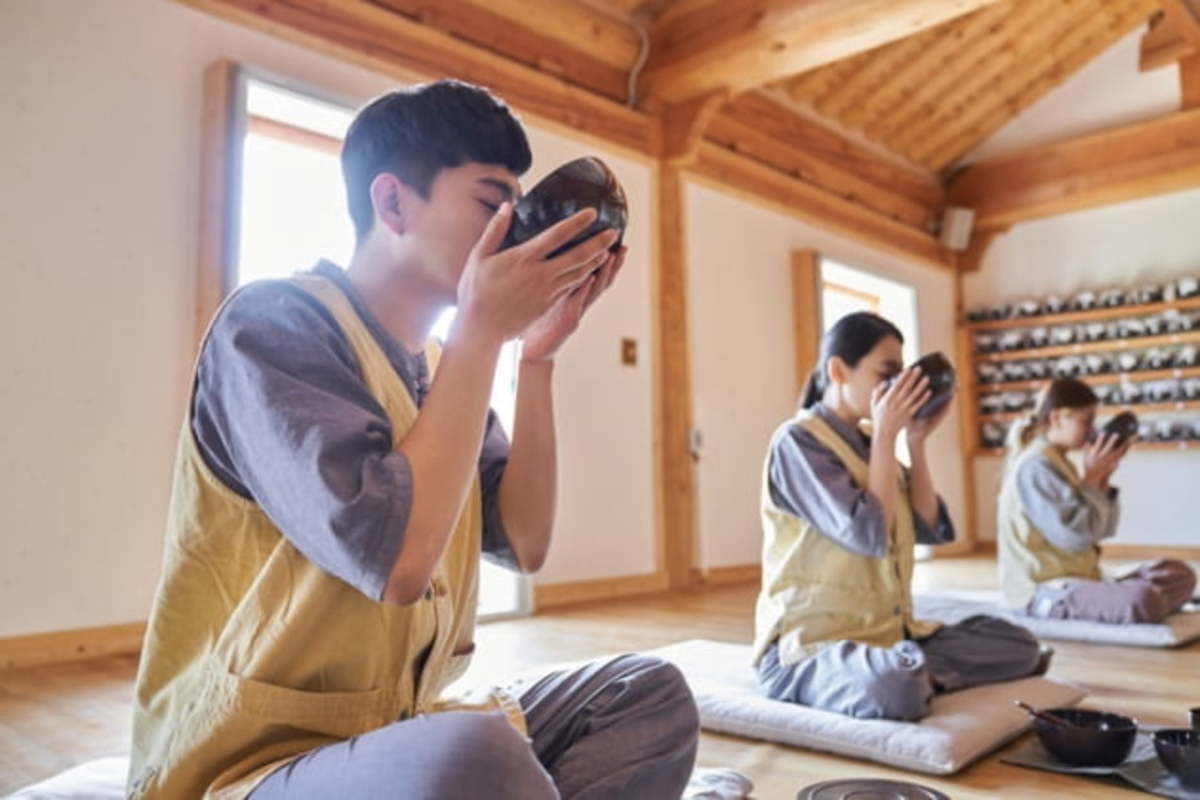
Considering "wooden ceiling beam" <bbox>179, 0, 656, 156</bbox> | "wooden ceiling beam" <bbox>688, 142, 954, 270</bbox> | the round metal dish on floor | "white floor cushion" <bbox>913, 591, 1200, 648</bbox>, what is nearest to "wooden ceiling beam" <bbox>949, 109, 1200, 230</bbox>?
"wooden ceiling beam" <bbox>688, 142, 954, 270</bbox>

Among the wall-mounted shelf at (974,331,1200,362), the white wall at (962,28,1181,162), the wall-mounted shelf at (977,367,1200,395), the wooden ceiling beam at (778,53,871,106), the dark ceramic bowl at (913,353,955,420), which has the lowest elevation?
the dark ceramic bowl at (913,353,955,420)

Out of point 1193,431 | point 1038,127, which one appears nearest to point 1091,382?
point 1193,431

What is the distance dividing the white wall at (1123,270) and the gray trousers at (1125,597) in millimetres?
3308

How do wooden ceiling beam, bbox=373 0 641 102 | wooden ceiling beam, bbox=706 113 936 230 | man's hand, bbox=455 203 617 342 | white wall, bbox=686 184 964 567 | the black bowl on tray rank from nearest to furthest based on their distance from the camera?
1. man's hand, bbox=455 203 617 342
2. the black bowl on tray
3. wooden ceiling beam, bbox=373 0 641 102
4. white wall, bbox=686 184 964 567
5. wooden ceiling beam, bbox=706 113 936 230

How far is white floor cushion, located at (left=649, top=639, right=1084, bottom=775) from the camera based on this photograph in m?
1.65

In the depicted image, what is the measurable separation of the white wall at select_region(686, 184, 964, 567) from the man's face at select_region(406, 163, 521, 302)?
3.88 m

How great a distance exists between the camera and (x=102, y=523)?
2.73 m

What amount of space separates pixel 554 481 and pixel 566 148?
3353 millimetres

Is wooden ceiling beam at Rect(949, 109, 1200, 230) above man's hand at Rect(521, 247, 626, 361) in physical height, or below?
above

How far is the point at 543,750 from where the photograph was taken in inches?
42.8

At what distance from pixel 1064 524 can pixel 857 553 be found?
1.50 m

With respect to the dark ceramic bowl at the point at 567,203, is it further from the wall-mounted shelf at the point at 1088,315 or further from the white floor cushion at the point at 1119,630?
the wall-mounted shelf at the point at 1088,315

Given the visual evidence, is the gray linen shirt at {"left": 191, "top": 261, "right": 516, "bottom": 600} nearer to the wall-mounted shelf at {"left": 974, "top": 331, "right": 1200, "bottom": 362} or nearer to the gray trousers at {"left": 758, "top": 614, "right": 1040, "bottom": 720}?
the gray trousers at {"left": 758, "top": 614, "right": 1040, "bottom": 720}

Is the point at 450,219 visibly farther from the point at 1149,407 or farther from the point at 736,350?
the point at 1149,407
